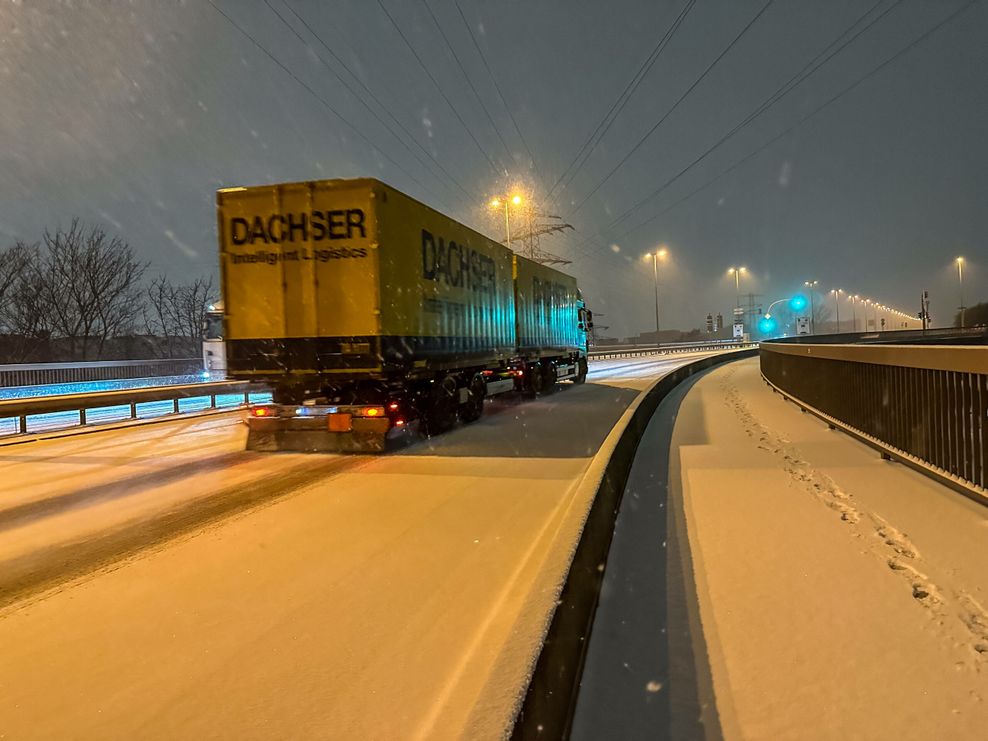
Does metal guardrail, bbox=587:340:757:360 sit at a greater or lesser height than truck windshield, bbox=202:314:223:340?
lesser

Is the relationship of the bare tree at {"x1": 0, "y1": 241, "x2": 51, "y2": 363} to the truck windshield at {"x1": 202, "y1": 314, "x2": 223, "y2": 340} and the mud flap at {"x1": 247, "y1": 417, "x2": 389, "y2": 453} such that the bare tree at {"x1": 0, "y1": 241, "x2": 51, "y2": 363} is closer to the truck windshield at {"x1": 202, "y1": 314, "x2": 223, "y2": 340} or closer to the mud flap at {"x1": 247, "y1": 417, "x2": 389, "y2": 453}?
the truck windshield at {"x1": 202, "y1": 314, "x2": 223, "y2": 340}

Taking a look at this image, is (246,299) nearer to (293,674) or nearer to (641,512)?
(641,512)

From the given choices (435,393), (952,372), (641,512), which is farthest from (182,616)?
(435,393)

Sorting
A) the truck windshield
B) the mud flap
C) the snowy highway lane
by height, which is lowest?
the snowy highway lane

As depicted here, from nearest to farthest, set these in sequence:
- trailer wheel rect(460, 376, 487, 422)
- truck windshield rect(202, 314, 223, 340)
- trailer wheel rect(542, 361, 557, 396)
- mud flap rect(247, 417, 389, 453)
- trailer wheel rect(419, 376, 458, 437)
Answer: mud flap rect(247, 417, 389, 453)
trailer wheel rect(419, 376, 458, 437)
trailer wheel rect(460, 376, 487, 422)
trailer wheel rect(542, 361, 557, 396)
truck windshield rect(202, 314, 223, 340)

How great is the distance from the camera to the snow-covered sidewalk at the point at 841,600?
274 cm

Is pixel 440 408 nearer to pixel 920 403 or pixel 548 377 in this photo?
pixel 920 403

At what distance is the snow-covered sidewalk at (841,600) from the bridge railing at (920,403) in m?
0.28

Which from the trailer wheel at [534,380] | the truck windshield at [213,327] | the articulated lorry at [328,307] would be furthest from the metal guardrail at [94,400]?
the trailer wheel at [534,380]

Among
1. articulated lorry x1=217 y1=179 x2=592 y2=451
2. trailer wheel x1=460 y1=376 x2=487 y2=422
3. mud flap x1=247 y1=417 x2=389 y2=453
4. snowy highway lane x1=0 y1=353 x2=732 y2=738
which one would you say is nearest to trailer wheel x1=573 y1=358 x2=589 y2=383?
trailer wheel x1=460 y1=376 x2=487 y2=422

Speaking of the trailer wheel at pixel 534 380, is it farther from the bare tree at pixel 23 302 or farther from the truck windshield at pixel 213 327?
the bare tree at pixel 23 302

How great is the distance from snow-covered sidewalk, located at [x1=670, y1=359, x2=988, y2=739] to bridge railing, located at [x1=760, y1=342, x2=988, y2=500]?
280 mm

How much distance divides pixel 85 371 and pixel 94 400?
56.8ft

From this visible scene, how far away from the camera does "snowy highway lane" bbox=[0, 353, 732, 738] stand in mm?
2744
